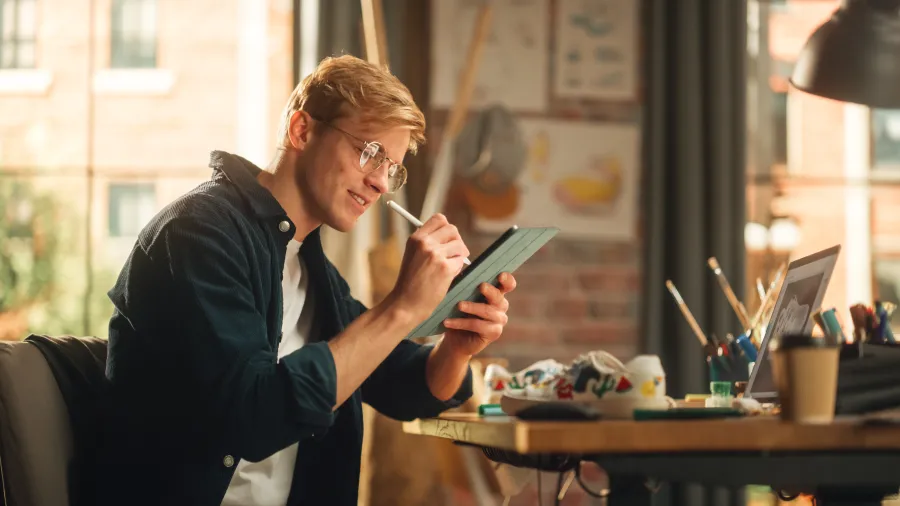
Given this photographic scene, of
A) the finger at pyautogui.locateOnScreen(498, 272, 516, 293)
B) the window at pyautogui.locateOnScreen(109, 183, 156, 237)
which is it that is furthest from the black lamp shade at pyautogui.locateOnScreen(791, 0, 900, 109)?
the window at pyautogui.locateOnScreen(109, 183, 156, 237)

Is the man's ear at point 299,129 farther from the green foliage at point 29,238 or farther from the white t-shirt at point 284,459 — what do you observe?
the green foliage at point 29,238

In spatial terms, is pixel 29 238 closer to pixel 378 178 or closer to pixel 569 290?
pixel 569 290

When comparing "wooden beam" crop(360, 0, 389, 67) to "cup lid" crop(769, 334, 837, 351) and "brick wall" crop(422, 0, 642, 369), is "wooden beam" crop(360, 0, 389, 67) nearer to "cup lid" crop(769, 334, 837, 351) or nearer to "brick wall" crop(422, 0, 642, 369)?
"brick wall" crop(422, 0, 642, 369)

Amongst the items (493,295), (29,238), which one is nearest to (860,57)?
(493,295)

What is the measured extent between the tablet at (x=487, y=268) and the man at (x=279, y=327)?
0.08ft

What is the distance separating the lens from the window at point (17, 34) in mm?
3068

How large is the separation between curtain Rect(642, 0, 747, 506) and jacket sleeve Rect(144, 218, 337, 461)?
6.28ft

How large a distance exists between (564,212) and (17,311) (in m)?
1.67

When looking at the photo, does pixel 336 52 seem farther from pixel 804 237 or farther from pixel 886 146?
pixel 886 146

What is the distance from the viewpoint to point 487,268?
1461mm

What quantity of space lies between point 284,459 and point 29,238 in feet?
5.63

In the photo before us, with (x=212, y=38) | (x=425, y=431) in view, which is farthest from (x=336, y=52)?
(x=425, y=431)

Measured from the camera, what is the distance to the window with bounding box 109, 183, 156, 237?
3.04 m

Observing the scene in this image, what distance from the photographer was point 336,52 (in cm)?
290
